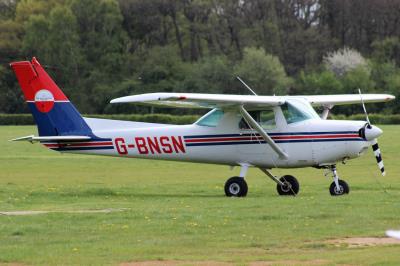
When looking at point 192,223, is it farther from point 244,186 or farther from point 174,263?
point 244,186

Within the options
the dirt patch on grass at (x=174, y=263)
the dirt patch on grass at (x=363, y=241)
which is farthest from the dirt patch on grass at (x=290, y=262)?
the dirt patch on grass at (x=363, y=241)

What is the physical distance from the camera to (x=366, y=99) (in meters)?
24.0

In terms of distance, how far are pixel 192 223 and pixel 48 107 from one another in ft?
27.5

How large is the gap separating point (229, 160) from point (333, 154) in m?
2.26

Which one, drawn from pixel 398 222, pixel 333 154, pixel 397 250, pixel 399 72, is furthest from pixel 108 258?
pixel 399 72

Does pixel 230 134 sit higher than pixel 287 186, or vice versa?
pixel 230 134

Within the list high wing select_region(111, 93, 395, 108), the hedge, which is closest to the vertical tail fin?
high wing select_region(111, 93, 395, 108)

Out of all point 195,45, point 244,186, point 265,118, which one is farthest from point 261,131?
point 195,45

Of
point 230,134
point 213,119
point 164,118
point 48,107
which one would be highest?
point 48,107

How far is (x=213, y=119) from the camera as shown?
22.3m

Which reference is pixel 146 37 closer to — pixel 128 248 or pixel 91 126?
pixel 91 126

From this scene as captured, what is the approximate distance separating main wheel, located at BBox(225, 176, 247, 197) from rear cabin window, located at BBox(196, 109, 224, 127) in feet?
4.51

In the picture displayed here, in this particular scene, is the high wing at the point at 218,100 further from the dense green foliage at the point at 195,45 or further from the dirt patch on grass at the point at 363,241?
the dense green foliage at the point at 195,45

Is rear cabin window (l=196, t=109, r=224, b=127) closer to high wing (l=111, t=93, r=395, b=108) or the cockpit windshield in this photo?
high wing (l=111, t=93, r=395, b=108)
